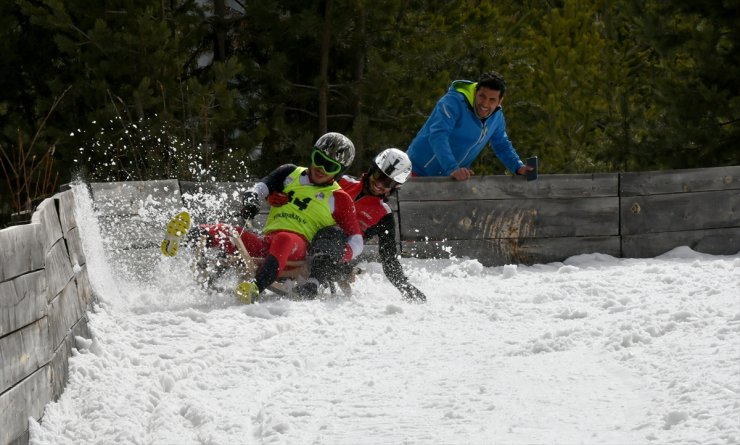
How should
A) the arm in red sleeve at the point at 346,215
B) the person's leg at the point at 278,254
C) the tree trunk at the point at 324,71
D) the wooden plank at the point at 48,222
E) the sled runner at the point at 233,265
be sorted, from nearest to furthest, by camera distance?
the wooden plank at the point at 48,222
the person's leg at the point at 278,254
the sled runner at the point at 233,265
the arm in red sleeve at the point at 346,215
the tree trunk at the point at 324,71

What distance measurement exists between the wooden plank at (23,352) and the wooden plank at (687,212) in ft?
17.5

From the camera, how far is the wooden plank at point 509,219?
25.3 feet

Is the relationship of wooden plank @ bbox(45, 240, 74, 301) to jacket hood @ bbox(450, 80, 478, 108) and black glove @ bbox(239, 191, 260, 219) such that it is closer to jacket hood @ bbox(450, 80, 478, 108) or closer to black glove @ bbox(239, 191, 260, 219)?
black glove @ bbox(239, 191, 260, 219)

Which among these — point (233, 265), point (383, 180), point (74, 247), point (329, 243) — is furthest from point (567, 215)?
point (74, 247)

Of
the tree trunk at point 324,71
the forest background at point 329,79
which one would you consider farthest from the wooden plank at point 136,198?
the tree trunk at point 324,71

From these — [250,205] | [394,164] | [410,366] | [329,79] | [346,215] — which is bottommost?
[410,366]

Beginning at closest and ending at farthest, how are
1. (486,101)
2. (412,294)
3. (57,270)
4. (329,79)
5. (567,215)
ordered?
(57,270) < (412,294) < (486,101) < (567,215) < (329,79)

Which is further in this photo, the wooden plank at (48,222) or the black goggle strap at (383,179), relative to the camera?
the black goggle strap at (383,179)

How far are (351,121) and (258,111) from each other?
57.1 inches

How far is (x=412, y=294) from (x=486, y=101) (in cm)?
201

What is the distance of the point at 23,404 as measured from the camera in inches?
133

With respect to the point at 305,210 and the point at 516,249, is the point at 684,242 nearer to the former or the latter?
the point at 516,249

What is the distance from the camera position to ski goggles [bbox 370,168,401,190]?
22.1 ft

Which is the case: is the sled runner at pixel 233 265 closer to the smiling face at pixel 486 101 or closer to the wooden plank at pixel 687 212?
the smiling face at pixel 486 101
